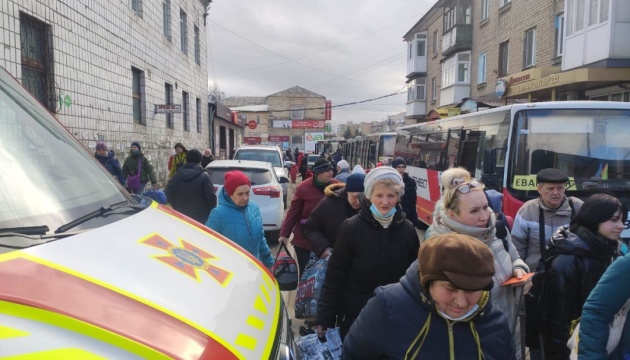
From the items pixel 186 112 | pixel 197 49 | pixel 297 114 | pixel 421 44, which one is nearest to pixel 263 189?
pixel 186 112

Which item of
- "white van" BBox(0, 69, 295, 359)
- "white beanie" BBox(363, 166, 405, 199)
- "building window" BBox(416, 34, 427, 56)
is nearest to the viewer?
"white van" BBox(0, 69, 295, 359)

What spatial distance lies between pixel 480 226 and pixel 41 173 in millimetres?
2176

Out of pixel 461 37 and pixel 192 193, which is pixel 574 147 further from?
pixel 461 37

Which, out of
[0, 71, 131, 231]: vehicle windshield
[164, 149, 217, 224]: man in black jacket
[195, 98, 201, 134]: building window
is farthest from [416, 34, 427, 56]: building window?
[0, 71, 131, 231]: vehicle windshield

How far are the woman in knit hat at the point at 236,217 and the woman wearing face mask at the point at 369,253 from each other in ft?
3.43

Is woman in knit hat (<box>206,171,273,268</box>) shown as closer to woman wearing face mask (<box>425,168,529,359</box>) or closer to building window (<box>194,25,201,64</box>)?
woman wearing face mask (<box>425,168,529,359</box>)

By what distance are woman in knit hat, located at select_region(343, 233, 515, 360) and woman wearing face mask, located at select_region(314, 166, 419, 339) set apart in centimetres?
108

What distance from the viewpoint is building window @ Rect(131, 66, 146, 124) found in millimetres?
13586

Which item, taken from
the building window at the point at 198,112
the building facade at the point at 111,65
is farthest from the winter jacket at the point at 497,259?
the building window at the point at 198,112

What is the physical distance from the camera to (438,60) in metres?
32.7

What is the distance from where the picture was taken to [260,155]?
522 inches

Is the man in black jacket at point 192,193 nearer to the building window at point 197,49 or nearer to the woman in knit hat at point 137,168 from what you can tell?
the woman in knit hat at point 137,168

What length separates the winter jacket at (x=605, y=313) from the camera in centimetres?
207

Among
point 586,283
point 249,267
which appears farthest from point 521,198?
point 249,267
